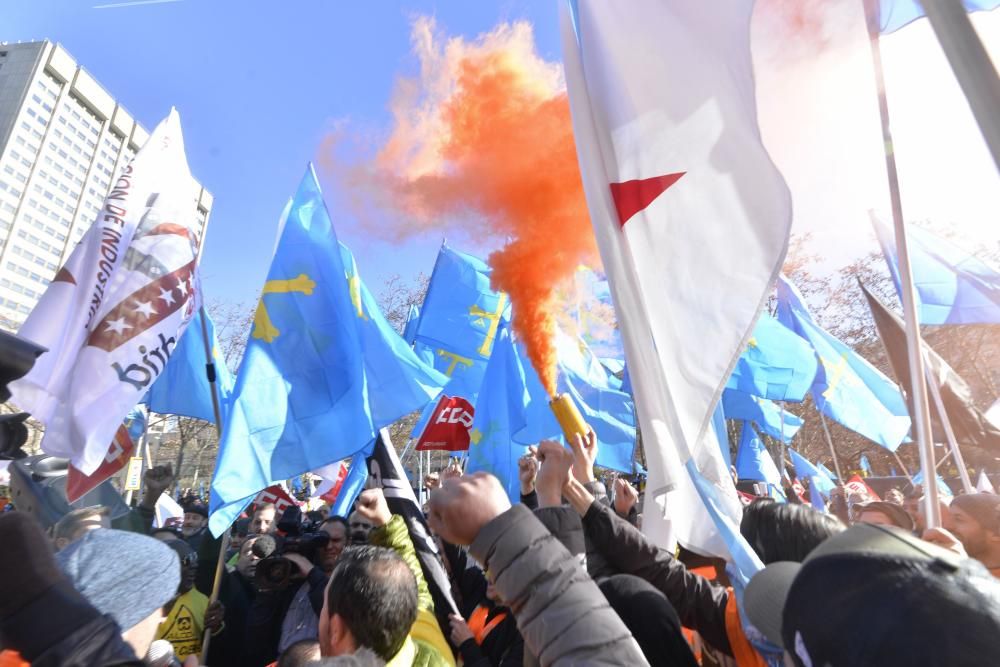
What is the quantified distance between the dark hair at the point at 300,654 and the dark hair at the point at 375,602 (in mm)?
341

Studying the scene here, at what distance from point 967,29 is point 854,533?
1049 mm

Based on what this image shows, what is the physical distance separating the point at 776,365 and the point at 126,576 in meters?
7.38

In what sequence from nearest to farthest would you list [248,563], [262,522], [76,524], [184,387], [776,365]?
[76,524], [248,563], [262,522], [184,387], [776,365]

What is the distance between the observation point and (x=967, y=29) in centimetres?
119

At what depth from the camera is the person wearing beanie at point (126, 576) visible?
163 centimetres

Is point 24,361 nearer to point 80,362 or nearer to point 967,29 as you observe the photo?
point 80,362

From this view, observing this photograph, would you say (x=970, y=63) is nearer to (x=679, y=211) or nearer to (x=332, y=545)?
(x=679, y=211)

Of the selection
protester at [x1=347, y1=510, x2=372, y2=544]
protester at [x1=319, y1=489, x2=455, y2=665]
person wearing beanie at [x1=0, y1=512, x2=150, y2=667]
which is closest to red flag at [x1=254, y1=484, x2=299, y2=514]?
protester at [x1=347, y1=510, x2=372, y2=544]

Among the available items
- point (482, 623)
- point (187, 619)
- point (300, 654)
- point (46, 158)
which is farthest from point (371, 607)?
point (46, 158)

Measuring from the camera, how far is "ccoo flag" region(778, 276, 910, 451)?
823cm

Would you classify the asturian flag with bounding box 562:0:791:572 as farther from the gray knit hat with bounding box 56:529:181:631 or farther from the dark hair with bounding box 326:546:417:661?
the gray knit hat with bounding box 56:529:181:631

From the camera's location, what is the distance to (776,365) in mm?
7484

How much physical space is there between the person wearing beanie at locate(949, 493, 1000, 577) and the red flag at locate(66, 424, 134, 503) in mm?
5390

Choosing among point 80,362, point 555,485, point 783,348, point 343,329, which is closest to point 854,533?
point 555,485
